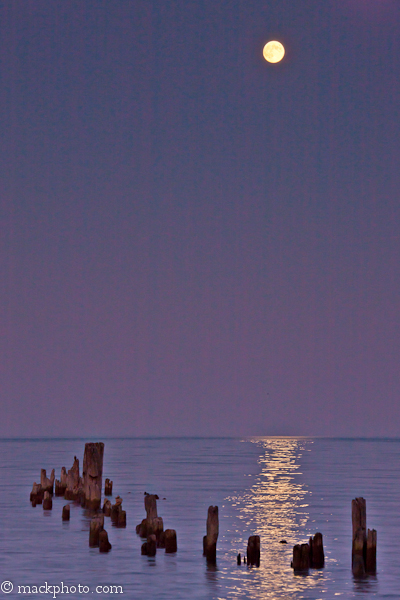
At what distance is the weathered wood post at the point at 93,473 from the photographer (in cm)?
3541

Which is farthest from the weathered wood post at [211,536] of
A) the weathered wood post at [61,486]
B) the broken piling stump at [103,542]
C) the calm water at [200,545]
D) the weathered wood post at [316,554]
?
the weathered wood post at [61,486]

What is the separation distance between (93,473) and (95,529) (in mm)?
7620

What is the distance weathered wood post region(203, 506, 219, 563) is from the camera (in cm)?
2405

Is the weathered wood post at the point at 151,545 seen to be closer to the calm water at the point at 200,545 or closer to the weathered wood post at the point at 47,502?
the calm water at the point at 200,545

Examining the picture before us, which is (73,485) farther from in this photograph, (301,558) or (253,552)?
(301,558)

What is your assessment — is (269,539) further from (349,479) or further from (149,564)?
(349,479)

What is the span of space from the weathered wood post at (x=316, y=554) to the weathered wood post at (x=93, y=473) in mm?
12776

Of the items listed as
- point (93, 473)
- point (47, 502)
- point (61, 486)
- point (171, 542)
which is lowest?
point (171, 542)

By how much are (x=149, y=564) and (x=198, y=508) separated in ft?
57.7

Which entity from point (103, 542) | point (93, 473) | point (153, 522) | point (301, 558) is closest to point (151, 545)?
point (153, 522)

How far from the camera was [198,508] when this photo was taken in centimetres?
4322

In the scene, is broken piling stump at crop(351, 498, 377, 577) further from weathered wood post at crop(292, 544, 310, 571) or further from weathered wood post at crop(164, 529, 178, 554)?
weathered wood post at crop(164, 529, 178, 554)

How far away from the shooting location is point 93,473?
35906 millimetres

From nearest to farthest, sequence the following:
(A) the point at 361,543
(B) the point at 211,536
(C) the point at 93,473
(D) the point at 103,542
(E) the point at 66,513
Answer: (A) the point at 361,543
(B) the point at 211,536
(D) the point at 103,542
(E) the point at 66,513
(C) the point at 93,473
